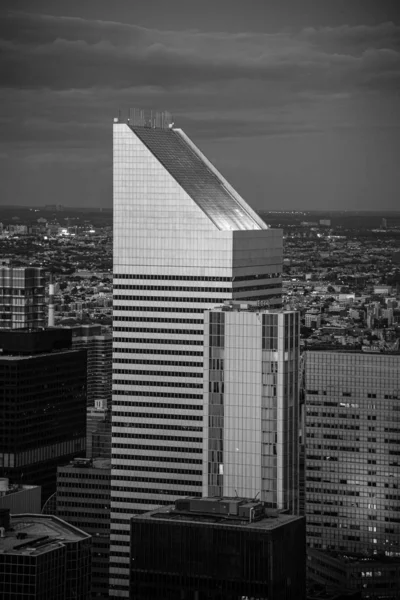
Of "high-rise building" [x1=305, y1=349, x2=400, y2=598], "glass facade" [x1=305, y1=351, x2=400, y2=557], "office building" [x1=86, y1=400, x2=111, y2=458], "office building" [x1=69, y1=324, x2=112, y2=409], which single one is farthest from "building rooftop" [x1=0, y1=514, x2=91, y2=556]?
"office building" [x1=69, y1=324, x2=112, y2=409]

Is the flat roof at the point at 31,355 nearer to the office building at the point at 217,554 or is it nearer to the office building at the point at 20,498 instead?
the office building at the point at 20,498

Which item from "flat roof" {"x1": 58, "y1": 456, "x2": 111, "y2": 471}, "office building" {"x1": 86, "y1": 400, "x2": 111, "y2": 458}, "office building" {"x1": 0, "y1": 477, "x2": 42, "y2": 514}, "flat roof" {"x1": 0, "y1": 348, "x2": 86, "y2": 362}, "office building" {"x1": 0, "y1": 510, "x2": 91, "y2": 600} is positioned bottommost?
"office building" {"x1": 0, "y1": 510, "x2": 91, "y2": 600}

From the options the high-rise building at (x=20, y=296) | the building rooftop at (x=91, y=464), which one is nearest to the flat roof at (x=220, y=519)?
the building rooftop at (x=91, y=464)

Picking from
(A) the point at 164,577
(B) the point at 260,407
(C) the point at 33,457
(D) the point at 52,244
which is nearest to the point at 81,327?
(D) the point at 52,244

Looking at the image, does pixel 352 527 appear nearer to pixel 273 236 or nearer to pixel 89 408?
pixel 273 236

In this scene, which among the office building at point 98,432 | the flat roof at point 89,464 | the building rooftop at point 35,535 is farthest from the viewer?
the office building at point 98,432

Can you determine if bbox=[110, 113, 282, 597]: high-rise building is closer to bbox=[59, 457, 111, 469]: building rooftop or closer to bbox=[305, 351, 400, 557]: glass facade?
bbox=[305, 351, 400, 557]: glass facade
